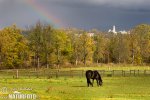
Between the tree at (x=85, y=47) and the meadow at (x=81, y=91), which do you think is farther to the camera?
the tree at (x=85, y=47)

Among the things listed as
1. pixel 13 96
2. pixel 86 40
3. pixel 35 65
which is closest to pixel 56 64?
pixel 35 65

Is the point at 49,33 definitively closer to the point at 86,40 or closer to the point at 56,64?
the point at 56,64

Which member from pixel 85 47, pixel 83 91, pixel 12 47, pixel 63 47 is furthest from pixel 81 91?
pixel 85 47

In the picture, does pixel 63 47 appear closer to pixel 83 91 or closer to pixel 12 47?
pixel 12 47

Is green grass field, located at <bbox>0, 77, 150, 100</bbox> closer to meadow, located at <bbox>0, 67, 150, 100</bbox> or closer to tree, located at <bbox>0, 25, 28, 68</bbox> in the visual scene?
meadow, located at <bbox>0, 67, 150, 100</bbox>

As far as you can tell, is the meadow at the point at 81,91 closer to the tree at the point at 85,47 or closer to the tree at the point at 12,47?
the tree at the point at 12,47

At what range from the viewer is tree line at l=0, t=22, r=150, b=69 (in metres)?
113

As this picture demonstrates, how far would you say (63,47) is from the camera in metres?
121

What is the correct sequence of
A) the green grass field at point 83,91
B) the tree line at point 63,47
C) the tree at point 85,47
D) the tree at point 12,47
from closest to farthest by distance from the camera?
the green grass field at point 83,91
the tree at point 12,47
the tree line at point 63,47
the tree at point 85,47

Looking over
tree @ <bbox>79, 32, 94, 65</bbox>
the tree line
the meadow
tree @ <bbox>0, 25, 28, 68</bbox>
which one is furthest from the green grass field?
tree @ <bbox>79, 32, 94, 65</bbox>

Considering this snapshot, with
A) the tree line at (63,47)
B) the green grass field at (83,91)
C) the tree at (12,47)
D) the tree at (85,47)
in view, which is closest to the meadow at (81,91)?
the green grass field at (83,91)

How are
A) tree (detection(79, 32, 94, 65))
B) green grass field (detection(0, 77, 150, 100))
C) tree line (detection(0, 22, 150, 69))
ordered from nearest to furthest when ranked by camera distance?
green grass field (detection(0, 77, 150, 100)) → tree line (detection(0, 22, 150, 69)) → tree (detection(79, 32, 94, 65))

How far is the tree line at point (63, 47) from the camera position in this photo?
113 metres

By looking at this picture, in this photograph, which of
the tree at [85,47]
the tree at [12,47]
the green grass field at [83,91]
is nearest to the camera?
the green grass field at [83,91]
